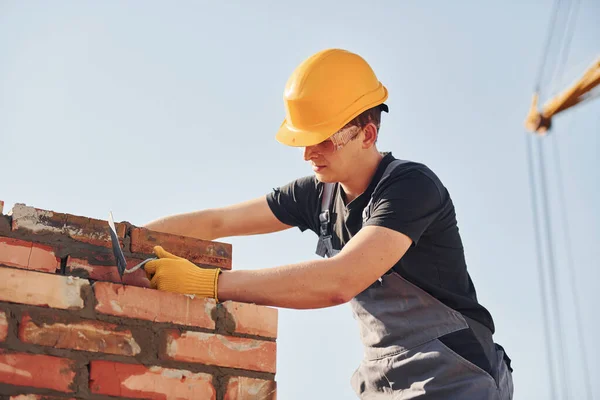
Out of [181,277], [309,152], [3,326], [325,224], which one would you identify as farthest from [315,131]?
[3,326]

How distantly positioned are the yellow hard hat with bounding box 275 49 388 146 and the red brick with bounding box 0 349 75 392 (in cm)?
137

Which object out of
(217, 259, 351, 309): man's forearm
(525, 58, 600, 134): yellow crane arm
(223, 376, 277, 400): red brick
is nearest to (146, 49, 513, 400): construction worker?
(217, 259, 351, 309): man's forearm

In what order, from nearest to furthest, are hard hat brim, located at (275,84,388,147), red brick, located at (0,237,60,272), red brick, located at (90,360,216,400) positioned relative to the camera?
1. red brick, located at (90,360,216,400)
2. red brick, located at (0,237,60,272)
3. hard hat brim, located at (275,84,388,147)

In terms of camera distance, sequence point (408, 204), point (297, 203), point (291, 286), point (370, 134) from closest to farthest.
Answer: point (291, 286), point (408, 204), point (370, 134), point (297, 203)

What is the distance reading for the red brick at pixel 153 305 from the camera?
7.44ft

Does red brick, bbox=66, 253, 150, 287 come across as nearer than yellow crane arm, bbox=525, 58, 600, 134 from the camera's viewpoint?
Yes

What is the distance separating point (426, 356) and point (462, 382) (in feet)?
0.50

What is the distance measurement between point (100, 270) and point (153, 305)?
0.37 metres

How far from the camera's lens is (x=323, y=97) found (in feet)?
10.7

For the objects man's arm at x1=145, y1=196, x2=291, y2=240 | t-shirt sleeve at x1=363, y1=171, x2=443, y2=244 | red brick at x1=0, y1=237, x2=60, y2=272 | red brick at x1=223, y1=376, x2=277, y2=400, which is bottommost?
red brick at x1=223, y1=376, x2=277, y2=400

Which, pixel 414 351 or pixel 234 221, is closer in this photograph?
pixel 414 351

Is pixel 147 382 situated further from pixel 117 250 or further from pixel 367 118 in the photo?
pixel 367 118

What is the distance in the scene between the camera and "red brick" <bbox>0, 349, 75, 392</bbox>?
2.07m

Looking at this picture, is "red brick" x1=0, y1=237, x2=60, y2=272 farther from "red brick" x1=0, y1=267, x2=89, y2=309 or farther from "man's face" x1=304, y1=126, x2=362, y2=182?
"man's face" x1=304, y1=126, x2=362, y2=182
